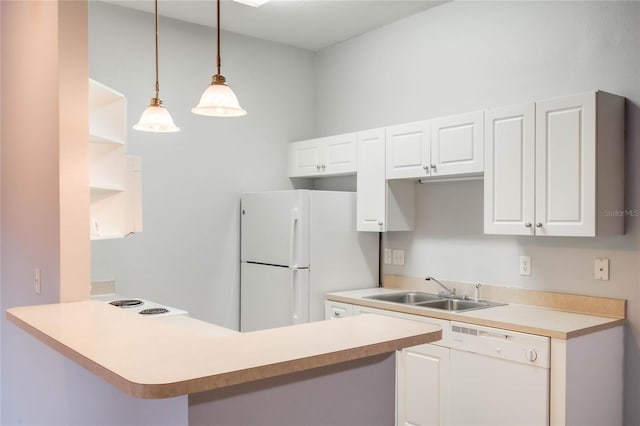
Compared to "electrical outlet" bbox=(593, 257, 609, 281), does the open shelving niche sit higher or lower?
higher

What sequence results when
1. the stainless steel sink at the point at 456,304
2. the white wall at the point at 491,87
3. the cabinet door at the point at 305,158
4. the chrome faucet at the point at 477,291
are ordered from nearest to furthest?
the white wall at the point at 491,87 < the stainless steel sink at the point at 456,304 < the chrome faucet at the point at 477,291 < the cabinet door at the point at 305,158

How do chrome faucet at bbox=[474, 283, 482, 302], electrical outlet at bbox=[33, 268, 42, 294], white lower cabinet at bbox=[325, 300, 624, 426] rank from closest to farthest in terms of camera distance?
electrical outlet at bbox=[33, 268, 42, 294], white lower cabinet at bbox=[325, 300, 624, 426], chrome faucet at bbox=[474, 283, 482, 302]

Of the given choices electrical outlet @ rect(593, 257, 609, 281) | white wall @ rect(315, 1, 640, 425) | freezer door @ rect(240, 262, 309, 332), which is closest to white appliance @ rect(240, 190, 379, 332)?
freezer door @ rect(240, 262, 309, 332)

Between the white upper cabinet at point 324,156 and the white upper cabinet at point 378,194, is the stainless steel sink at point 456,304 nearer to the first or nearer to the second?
the white upper cabinet at point 378,194

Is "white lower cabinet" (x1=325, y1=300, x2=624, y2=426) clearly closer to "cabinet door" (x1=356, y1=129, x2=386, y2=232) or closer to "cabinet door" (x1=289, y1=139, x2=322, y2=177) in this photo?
"cabinet door" (x1=356, y1=129, x2=386, y2=232)

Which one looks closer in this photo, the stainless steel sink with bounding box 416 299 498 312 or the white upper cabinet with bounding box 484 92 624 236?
the white upper cabinet with bounding box 484 92 624 236

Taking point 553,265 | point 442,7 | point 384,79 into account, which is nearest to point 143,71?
point 384,79

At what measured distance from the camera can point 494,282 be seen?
11.8ft

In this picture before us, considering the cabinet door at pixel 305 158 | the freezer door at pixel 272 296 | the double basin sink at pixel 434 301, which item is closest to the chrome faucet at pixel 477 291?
the double basin sink at pixel 434 301

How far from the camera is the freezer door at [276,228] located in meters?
3.95

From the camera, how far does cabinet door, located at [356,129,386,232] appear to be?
12.9ft

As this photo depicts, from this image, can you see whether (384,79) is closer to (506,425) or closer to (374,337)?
(506,425)

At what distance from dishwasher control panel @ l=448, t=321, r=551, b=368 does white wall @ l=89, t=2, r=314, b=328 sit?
205 cm

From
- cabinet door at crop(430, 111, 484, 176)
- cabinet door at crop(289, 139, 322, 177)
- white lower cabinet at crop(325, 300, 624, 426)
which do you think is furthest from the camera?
cabinet door at crop(289, 139, 322, 177)
